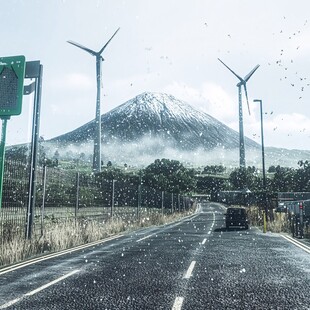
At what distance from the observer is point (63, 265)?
988 centimetres

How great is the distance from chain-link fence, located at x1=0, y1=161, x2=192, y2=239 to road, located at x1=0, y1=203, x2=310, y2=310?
2020mm

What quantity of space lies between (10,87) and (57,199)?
509cm

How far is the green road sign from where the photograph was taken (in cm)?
1140

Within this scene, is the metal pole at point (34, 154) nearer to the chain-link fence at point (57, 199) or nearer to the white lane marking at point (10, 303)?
the chain-link fence at point (57, 199)

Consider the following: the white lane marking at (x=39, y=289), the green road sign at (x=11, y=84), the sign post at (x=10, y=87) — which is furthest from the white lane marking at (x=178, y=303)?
the green road sign at (x=11, y=84)

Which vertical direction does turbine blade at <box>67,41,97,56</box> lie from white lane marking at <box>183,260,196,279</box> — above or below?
above

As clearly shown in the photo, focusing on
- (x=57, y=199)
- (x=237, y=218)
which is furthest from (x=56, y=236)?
(x=237, y=218)

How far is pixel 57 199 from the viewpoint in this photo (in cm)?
1498

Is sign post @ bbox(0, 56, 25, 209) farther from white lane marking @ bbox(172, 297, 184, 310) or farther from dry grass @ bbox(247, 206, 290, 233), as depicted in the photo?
dry grass @ bbox(247, 206, 290, 233)

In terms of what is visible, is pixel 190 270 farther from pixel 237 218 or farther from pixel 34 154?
pixel 237 218

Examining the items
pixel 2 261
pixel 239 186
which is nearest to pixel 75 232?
pixel 2 261

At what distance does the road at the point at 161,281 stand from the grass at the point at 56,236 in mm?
890

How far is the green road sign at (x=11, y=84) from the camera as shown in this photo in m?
11.4

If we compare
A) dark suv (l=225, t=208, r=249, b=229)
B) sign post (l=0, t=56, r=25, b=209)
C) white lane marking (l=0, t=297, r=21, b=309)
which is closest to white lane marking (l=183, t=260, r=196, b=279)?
white lane marking (l=0, t=297, r=21, b=309)
